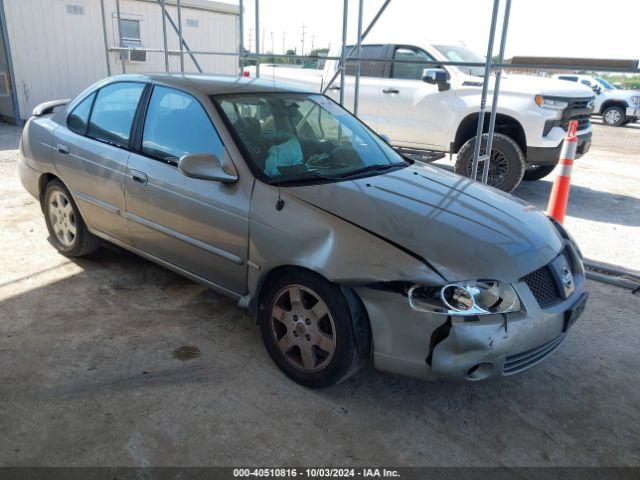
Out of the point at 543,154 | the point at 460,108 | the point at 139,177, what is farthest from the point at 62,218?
the point at 543,154

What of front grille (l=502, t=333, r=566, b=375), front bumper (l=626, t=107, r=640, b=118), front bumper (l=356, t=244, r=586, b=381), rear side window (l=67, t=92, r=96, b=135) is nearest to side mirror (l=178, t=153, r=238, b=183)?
front bumper (l=356, t=244, r=586, b=381)

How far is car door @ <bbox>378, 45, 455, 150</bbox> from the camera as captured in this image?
24.0ft

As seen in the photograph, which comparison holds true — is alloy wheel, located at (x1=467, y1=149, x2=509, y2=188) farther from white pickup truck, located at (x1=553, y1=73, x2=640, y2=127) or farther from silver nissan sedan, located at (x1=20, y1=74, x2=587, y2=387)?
white pickup truck, located at (x1=553, y1=73, x2=640, y2=127)

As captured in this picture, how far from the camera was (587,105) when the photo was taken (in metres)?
7.02

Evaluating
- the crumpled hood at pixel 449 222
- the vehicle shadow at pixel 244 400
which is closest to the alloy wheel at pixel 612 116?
the vehicle shadow at pixel 244 400

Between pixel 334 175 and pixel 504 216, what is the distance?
1040 millimetres

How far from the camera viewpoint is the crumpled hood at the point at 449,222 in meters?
2.55

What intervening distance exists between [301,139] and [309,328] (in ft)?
4.46

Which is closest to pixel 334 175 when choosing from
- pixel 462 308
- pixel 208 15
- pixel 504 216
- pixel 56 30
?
pixel 504 216

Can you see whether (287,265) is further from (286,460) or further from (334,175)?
(286,460)

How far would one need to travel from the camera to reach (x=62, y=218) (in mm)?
4527

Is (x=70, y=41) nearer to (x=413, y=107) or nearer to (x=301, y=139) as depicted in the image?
(x=413, y=107)

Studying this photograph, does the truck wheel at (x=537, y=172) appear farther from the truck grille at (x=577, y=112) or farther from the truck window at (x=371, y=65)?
the truck window at (x=371, y=65)

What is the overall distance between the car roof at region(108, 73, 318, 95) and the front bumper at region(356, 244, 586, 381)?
1845mm
